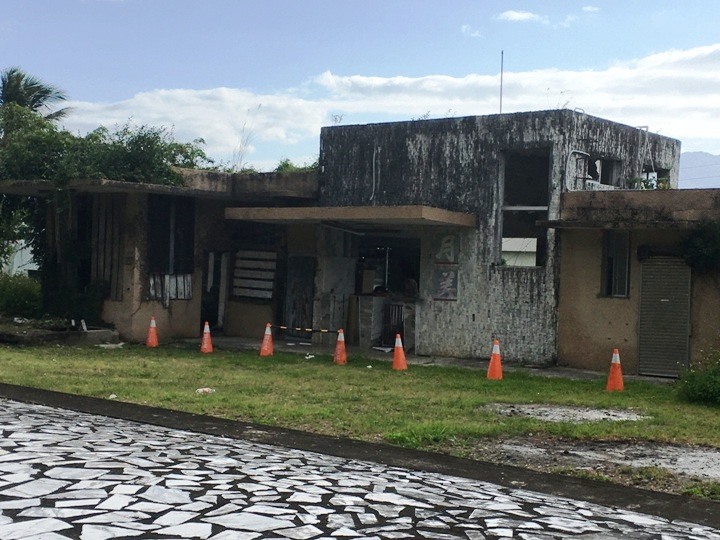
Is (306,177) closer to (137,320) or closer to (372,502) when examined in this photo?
(137,320)

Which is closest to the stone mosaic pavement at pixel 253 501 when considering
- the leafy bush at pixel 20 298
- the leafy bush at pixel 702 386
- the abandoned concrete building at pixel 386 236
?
the leafy bush at pixel 702 386

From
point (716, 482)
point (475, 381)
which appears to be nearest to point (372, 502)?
point (716, 482)

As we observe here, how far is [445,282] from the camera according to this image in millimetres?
19641

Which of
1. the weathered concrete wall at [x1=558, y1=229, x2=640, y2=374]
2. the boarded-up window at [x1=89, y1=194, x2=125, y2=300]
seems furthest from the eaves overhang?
the boarded-up window at [x1=89, y1=194, x2=125, y2=300]

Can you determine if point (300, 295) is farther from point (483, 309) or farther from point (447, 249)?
point (483, 309)

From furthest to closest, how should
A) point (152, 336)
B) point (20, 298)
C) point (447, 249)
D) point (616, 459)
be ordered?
point (20, 298) → point (152, 336) → point (447, 249) → point (616, 459)

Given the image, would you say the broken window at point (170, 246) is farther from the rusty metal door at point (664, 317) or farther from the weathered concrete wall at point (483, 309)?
the rusty metal door at point (664, 317)

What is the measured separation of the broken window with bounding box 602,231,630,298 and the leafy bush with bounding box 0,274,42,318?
1340 cm

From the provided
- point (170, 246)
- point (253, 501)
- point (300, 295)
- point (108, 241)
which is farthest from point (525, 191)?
point (253, 501)

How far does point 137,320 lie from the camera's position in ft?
69.2

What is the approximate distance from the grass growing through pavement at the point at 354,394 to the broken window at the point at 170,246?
2.65 meters

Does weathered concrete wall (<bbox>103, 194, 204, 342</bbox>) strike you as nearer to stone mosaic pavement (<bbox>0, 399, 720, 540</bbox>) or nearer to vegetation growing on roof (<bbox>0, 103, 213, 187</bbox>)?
vegetation growing on roof (<bbox>0, 103, 213, 187</bbox>)

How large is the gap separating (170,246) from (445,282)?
21.8 ft

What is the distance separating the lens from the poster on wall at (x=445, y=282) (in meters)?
19.5
